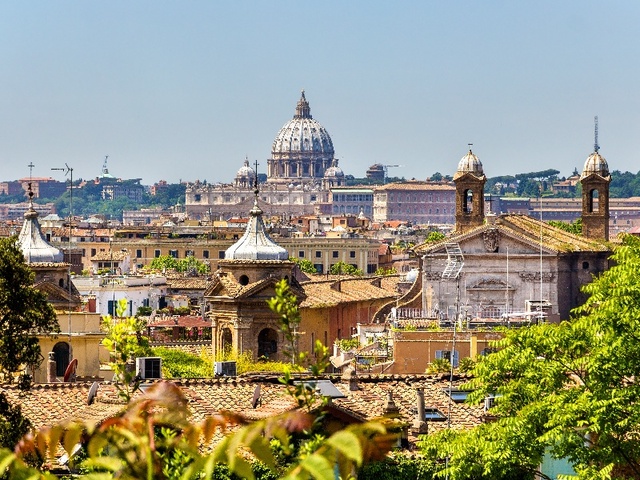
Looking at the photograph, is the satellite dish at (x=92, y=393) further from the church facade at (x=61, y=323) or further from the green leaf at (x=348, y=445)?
the green leaf at (x=348, y=445)

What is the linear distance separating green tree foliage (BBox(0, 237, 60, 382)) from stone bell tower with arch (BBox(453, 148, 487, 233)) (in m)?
28.6

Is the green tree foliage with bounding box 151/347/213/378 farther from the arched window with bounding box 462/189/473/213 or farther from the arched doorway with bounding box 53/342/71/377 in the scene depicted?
the arched window with bounding box 462/189/473/213

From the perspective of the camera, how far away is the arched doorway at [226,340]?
43.5 metres

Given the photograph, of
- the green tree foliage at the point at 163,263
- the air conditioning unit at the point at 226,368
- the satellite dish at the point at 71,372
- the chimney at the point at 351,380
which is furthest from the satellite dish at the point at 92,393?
the green tree foliage at the point at 163,263

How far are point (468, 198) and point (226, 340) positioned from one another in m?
12.5

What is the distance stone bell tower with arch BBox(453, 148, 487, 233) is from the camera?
53.6m

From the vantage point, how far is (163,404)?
8109 mm

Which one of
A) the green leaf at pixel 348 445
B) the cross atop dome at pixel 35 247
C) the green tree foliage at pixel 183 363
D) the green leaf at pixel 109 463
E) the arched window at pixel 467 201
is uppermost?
the arched window at pixel 467 201

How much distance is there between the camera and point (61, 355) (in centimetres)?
3797

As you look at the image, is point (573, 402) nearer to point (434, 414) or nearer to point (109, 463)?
point (434, 414)

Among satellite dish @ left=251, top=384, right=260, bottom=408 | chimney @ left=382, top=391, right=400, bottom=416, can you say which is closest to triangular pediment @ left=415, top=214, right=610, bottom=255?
satellite dish @ left=251, top=384, right=260, bottom=408

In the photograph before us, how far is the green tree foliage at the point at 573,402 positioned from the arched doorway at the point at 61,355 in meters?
17.8

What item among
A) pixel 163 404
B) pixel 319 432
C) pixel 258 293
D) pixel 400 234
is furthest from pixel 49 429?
pixel 400 234

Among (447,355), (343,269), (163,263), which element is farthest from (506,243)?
(163,263)
